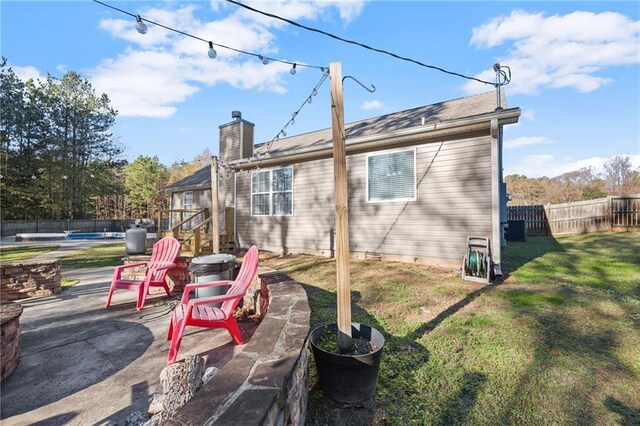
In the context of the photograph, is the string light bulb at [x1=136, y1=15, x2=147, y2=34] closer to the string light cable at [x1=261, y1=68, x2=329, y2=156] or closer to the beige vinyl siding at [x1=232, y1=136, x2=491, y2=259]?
the string light cable at [x1=261, y1=68, x2=329, y2=156]

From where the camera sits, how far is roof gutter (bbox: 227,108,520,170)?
18.0 feet

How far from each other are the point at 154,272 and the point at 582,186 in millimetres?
26776

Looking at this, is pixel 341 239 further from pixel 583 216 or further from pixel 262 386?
pixel 583 216

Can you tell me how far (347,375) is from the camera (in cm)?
207

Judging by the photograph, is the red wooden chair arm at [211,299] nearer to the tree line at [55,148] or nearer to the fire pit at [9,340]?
the fire pit at [9,340]

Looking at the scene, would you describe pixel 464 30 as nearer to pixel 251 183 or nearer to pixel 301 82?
pixel 301 82

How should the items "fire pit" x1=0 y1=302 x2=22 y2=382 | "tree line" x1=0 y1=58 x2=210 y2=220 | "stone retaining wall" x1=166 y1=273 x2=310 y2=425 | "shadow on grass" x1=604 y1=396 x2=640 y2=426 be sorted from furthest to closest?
"tree line" x1=0 y1=58 x2=210 y2=220, "fire pit" x1=0 y1=302 x2=22 y2=382, "shadow on grass" x1=604 y1=396 x2=640 y2=426, "stone retaining wall" x1=166 y1=273 x2=310 y2=425

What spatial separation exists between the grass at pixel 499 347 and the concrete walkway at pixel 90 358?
135 cm

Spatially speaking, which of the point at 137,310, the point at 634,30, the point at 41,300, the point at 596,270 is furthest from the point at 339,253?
the point at 634,30

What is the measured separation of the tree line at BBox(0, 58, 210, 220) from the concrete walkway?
59.2ft

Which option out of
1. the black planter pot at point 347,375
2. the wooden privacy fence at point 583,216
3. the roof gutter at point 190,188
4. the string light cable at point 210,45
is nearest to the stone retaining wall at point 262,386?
the black planter pot at point 347,375

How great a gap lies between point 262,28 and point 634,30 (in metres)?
8.59

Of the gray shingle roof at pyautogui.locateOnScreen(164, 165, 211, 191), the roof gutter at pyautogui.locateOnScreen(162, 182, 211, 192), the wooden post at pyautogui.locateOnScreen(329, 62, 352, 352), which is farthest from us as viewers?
the gray shingle roof at pyautogui.locateOnScreen(164, 165, 211, 191)

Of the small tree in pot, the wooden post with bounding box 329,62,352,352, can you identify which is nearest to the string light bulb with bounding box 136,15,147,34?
the small tree in pot
